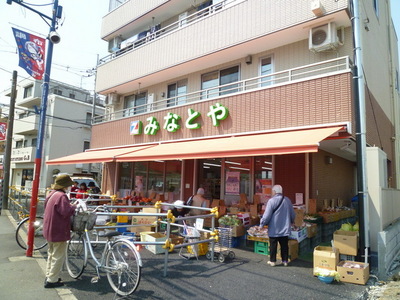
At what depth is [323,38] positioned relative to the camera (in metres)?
8.57

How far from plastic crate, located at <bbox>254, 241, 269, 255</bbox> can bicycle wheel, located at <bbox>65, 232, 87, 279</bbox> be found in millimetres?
4358

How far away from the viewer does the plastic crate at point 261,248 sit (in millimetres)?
7340

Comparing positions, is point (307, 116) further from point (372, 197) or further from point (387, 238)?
point (387, 238)

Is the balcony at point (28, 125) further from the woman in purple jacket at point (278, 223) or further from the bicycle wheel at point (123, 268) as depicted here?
the woman in purple jacket at point (278, 223)

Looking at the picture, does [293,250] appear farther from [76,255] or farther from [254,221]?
[76,255]

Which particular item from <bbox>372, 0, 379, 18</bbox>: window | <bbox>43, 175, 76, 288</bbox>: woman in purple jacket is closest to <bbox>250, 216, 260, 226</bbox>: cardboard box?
<bbox>43, 175, 76, 288</bbox>: woman in purple jacket

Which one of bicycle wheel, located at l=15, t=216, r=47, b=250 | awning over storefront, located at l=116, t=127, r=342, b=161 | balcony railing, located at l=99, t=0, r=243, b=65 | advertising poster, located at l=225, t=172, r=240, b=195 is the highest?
balcony railing, located at l=99, t=0, r=243, b=65

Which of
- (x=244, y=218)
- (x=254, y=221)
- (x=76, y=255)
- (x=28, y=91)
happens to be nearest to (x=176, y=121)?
(x=244, y=218)

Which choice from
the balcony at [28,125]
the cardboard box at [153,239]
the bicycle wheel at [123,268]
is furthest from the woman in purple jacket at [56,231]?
the balcony at [28,125]

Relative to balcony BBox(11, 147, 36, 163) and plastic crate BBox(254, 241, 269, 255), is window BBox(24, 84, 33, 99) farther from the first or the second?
plastic crate BBox(254, 241, 269, 255)

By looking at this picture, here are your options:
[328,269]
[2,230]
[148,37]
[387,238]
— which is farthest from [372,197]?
[148,37]

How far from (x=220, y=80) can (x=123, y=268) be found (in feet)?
29.8

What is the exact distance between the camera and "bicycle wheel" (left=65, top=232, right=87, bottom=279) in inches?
207

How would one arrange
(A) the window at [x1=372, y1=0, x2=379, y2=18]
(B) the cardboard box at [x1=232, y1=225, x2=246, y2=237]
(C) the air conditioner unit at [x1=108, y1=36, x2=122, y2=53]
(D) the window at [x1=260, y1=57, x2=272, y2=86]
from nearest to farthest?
(B) the cardboard box at [x1=232, y1=225, x2=246, y2=237], (D) the window at [x1=260, y1=57, x2=272, y2=86], (A) the window at [x1=372, y1=0, x2=379, y2=18], (C) the air conditioner unit at [x1=108, y1=36, x2=122, y2=53]
